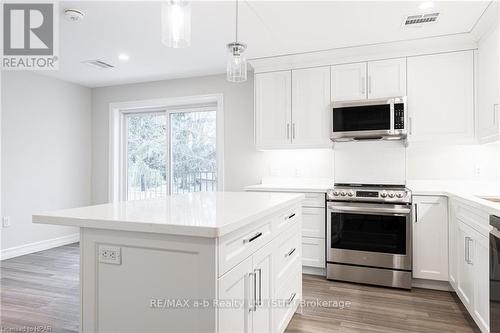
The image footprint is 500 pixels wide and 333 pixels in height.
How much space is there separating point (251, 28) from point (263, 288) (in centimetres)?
232

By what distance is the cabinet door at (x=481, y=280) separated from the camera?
2.04 m

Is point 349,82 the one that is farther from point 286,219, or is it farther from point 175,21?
point 175,21

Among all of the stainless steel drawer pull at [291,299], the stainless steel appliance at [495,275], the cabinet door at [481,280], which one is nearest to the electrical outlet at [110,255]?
the stainless steel drawer pull at [291,299]

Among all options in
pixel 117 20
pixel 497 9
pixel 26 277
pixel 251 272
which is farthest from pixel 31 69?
pixel 497 9

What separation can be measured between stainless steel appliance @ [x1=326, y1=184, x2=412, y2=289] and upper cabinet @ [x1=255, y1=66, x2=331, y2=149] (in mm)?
781

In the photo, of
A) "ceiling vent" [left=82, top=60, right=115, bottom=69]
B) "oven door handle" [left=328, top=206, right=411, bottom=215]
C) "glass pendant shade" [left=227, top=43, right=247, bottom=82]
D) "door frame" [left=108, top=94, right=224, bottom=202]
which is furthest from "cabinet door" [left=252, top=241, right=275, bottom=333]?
"ceiling vent" [left=82, top=60, right=115, bottom=69]

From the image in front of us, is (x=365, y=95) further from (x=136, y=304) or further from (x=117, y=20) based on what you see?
(x=136, y=304)

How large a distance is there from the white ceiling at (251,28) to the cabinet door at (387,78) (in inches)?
11.1

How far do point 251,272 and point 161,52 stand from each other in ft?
9.64

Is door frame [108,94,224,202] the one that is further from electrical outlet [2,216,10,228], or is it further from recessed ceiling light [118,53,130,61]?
electrical outlet [2,216,10,228]

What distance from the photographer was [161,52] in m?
3.70

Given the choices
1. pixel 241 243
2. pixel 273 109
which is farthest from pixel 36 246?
pixel 241 243

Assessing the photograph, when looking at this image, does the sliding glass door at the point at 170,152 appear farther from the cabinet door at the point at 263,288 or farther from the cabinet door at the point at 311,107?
the cabinet door at the point at 263,288

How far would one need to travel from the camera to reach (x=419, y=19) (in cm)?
282
